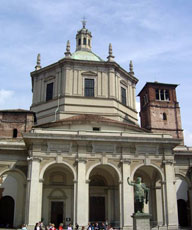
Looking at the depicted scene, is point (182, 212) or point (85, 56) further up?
point (85, 56)

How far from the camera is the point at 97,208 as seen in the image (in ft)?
85.9

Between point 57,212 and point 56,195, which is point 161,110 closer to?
point 56,195

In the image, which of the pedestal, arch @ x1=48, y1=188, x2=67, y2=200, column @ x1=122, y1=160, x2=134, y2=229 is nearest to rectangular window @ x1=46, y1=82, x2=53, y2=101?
arch @ x1=48, y1=188, x2=67, y2=200

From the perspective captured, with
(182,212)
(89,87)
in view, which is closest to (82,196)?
(89,87)

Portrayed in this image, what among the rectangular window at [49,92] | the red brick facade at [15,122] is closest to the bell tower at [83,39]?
the rectangular window at [49,92]

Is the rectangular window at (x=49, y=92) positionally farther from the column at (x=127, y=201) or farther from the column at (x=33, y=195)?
the column at (x=127, y=201)

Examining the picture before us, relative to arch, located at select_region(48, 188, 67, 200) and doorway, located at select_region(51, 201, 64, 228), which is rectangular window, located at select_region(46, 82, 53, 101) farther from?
doorway, located at select_region(51, 201, 64, 228)

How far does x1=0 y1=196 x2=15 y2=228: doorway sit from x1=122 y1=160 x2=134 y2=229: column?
11.2m

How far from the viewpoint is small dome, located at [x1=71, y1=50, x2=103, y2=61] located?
35.3 meters

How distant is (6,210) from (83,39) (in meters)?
22.8

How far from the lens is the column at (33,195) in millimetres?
22109

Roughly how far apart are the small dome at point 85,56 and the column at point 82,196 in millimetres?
15218

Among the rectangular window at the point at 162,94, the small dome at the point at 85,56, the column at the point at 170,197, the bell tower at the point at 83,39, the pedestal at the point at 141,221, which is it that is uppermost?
the bell tower at the point at 83,39

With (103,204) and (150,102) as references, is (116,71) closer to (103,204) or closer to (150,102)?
(150,102)
